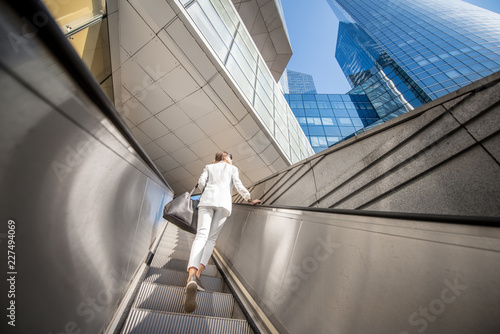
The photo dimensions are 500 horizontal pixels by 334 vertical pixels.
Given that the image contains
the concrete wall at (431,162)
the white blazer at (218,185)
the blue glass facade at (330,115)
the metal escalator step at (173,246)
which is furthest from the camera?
the blue glass facade at (330,115)

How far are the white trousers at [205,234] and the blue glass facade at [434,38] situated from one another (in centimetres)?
3053

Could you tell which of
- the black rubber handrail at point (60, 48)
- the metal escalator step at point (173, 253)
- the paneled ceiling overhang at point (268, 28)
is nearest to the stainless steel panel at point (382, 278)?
the black rubber handrail at point (60, 48)

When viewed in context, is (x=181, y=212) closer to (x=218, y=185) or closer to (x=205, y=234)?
(x=205, y=234)

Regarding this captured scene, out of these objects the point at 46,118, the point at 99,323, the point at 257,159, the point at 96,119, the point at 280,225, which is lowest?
the point at 99,323

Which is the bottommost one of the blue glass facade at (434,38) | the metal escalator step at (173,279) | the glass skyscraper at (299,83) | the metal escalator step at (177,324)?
the metal escalator step at (177,324)

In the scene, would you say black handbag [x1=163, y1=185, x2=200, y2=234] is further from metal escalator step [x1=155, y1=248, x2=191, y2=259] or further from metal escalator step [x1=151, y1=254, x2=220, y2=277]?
metal escalator step [x1=155, y1=248, x2=191, y2=259]

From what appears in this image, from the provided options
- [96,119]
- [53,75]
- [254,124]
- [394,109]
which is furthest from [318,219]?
[394,109]

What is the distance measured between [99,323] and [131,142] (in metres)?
1.36

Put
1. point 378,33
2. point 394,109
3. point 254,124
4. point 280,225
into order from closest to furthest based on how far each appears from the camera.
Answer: point 280,225 → point 254,124 → point 394,109 → point 378,33

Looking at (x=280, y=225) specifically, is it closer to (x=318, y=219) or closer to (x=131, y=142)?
(x=318, y=219)

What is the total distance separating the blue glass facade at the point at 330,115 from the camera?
81.7 feet

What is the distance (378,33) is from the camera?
134 ft

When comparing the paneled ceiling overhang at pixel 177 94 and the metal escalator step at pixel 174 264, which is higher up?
the paneled ceiling overhang at pixel 177 94

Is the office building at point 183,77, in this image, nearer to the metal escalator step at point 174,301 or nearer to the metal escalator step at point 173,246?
the metal escalator step at point 173,246
